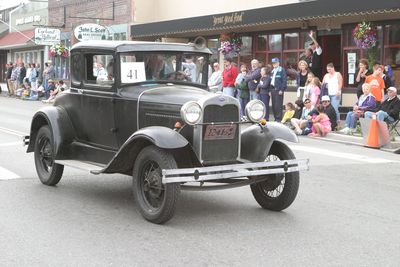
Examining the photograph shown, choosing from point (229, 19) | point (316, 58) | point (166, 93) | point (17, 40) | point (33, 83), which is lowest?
point (166, 93)

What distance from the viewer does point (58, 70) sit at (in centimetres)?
3884

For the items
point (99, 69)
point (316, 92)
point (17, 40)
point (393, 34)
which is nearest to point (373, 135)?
point (316, 92)

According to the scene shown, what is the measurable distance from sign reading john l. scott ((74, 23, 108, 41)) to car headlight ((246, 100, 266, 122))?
22.5m

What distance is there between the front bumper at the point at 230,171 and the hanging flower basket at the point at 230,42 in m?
17.6

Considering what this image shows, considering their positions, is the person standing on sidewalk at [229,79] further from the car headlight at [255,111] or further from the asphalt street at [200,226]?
the car headlight at [255,111]

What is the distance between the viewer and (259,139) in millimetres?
6570

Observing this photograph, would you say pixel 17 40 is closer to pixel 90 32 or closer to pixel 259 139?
pixel 90 32

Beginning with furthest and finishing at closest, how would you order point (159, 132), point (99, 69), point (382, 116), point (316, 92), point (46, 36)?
point (46, 36) → point (316, 92) → point (382, 116) → point (99, 69) → point (159, 132)

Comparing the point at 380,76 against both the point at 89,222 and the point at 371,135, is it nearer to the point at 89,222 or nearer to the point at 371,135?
the point at 371,135

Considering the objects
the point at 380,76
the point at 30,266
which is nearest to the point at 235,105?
the point at 30,266

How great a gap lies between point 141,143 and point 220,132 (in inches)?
33.4

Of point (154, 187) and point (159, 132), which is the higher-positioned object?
point (159, 132)

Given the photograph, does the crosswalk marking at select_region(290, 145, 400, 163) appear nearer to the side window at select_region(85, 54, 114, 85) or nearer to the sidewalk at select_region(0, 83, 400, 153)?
the sidewalk at select_region(0, 83, 400, 153)

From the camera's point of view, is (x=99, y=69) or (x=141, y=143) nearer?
(x=141, y=143)
